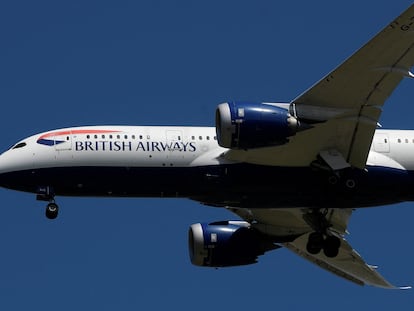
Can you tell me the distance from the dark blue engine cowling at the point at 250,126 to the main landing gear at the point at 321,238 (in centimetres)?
735

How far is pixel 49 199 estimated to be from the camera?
196ft

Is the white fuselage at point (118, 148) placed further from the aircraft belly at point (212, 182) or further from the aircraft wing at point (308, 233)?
the aircraft wing at point (308, 233)

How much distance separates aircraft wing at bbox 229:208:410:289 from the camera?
6594 centimetres

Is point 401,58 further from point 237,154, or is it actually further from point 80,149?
point 80,149

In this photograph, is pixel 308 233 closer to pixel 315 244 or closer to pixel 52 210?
pixel 315 244

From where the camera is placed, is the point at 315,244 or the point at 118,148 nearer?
the point at 118,148

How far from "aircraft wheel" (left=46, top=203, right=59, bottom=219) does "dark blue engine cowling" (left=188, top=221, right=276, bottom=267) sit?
9256mm

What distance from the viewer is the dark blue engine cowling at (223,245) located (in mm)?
66625

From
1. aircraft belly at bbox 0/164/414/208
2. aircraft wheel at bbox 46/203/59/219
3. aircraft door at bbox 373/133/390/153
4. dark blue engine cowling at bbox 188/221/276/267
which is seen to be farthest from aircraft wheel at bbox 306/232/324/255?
aircraft wheel at bbox 46/203/59/219

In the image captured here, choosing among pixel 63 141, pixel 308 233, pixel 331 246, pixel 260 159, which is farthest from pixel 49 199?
pixel 308 233

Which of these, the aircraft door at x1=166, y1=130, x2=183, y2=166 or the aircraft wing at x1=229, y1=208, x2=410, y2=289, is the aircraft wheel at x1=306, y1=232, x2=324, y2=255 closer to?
the aircraft wing at x1=229, y1=208, x2=410, y2=289

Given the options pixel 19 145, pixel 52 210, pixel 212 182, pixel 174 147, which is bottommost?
pixel 52 210

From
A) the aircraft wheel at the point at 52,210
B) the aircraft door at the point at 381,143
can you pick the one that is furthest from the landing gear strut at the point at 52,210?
the aircraft door at the point at 381,143

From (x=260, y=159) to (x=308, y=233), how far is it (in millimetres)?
9741
